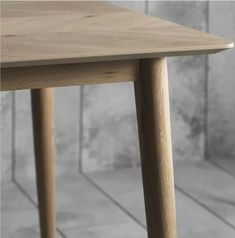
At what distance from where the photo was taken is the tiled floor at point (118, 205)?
1750mm

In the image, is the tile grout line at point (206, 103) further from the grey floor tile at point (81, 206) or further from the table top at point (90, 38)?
the table top at point (90, 38)

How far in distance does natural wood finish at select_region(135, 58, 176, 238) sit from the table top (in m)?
0.05

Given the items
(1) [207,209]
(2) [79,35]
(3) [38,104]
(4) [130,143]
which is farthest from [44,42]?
(4) [130,143]

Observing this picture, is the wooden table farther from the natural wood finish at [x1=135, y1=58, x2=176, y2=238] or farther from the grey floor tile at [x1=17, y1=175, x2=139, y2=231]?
the grey floor tile at [x1=17, y1=175, x2=139, y2=231]

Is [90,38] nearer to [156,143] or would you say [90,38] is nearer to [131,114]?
[156,143]

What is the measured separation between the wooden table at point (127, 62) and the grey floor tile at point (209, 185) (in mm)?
780

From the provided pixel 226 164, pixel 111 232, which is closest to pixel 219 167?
pixel 226 164

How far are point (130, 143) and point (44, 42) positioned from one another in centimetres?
118

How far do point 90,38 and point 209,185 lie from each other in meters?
1.09

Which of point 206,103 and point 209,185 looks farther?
point 206,103

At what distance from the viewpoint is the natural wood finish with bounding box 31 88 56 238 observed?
1.48m

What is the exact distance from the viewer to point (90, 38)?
3.39ft

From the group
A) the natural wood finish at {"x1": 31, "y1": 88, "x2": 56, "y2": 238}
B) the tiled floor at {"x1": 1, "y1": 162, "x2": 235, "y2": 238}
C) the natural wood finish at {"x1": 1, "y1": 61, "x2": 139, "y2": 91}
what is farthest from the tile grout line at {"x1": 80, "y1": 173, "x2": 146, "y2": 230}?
the natural wood finish at {"x1": 1, "y1": 61, "x2": 139, "y2": 91}

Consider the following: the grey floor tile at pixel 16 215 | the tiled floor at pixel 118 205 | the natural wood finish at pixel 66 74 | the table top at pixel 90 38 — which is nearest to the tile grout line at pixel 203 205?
the tiled floor at pixel 118 205
